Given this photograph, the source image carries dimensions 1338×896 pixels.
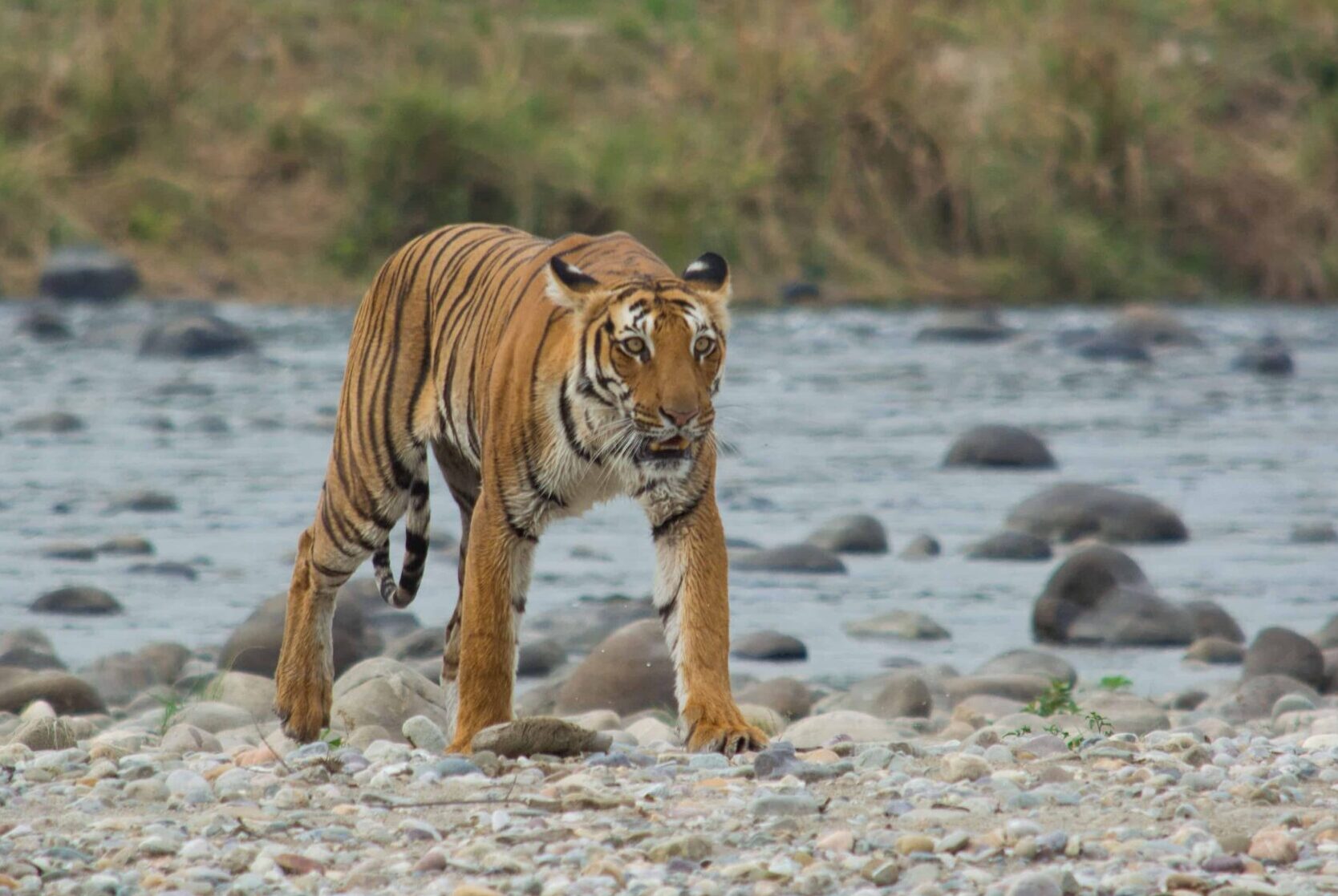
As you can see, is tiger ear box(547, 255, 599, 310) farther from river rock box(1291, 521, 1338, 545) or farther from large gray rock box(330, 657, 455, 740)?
river rock box(1291, 521, 1338, 545)

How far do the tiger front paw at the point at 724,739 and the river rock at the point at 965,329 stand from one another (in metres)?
16.1

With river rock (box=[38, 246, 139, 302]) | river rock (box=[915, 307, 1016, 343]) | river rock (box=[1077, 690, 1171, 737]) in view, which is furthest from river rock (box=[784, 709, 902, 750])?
river rock (box=[38, 246, 139, 302])

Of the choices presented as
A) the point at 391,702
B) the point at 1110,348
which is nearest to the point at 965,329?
the point at 1110,348

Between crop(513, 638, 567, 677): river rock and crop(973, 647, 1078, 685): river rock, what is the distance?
1.72m

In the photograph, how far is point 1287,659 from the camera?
850 centimetres

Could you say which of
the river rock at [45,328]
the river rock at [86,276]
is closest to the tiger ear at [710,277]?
the river rock at [45,328]

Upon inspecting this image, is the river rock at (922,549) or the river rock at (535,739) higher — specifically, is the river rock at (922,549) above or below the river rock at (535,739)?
below

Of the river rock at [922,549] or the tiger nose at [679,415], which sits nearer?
the tiger nose at [679,415]

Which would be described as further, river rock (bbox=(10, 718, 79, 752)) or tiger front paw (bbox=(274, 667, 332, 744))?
tiger front paw (bbox=(274, 667, 332, 744))

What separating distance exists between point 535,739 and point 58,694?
10.4 feet

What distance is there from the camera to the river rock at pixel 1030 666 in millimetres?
8461

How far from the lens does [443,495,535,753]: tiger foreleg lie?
5.36 m

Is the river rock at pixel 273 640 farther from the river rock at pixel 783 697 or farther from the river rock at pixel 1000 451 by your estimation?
the river rock at pixel 1000 451

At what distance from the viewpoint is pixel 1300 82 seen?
87.4 ft
